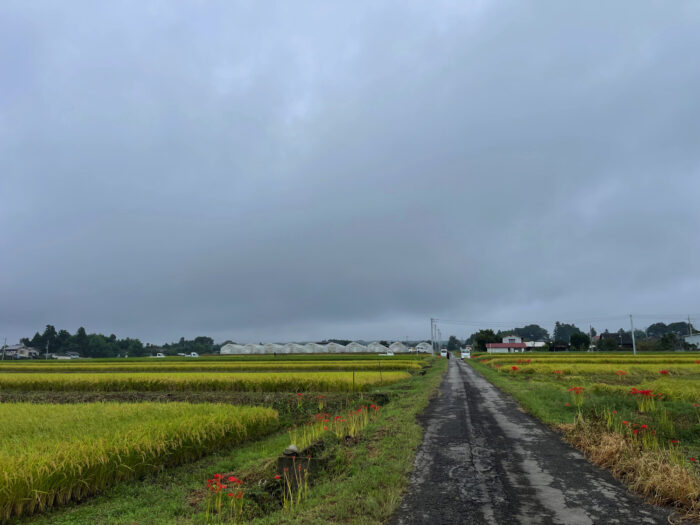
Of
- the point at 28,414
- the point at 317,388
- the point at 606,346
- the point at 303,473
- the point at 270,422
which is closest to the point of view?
the point at 303,473

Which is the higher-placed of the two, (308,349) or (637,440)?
(637,440)

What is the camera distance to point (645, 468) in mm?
6996

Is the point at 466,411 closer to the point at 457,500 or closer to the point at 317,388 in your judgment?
the point at 457,500

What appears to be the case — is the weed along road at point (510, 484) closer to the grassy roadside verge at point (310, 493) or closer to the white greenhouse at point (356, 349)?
the grassy roadside verge at point (310, 493)

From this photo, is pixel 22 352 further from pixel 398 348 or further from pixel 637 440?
pixel 637 440

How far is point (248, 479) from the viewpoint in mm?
8117

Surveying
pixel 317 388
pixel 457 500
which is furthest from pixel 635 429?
pixel 317 388

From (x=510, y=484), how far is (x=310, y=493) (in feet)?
11.8

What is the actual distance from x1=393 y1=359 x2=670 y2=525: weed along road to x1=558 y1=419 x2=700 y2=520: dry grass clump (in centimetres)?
25

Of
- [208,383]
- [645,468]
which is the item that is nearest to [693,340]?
[208,383]

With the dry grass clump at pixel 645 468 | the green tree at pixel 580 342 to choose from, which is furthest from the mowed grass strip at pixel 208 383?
the green tree at pixel 580 342

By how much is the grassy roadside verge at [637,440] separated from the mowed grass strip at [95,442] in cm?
981

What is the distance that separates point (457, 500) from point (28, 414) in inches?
584

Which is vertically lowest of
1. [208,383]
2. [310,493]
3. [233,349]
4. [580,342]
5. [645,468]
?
[233,349]
